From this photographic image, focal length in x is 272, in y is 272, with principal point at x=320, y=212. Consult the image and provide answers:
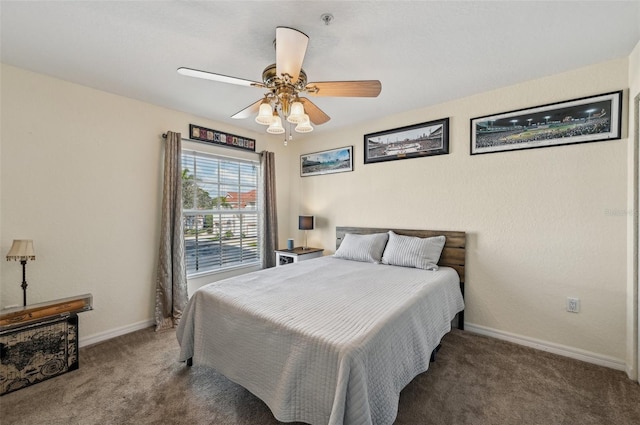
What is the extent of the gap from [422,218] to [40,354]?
359cm

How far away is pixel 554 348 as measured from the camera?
2.38 meters

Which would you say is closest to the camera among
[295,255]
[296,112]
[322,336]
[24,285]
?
[322,336]

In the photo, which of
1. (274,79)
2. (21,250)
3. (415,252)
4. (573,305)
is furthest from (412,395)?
(21,250)

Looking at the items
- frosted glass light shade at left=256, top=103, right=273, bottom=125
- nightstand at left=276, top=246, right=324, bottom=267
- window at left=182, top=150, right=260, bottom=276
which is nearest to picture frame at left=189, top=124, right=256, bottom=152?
window at left=182, top=150, right=260, bottom=276

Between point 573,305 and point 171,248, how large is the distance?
12.8 feet

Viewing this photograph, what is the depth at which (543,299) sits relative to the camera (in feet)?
8.00

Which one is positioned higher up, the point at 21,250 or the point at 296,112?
the point at 296,112

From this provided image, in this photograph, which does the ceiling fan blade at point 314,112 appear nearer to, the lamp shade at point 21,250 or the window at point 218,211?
the window at point 218,211

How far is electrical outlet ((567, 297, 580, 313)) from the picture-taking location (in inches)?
90.2

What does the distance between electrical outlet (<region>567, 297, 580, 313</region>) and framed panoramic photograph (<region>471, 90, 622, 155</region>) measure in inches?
52.5

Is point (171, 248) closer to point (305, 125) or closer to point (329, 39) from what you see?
point (305, 125)

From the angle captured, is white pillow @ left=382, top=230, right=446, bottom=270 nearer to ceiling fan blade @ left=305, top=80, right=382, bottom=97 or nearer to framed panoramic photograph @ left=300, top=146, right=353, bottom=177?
framed panoramic photograph @ left=300, top=146, right=353, bottom=177

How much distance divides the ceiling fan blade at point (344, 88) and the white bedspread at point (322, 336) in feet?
4.65

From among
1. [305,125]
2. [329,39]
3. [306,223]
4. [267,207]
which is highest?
[329,39]
